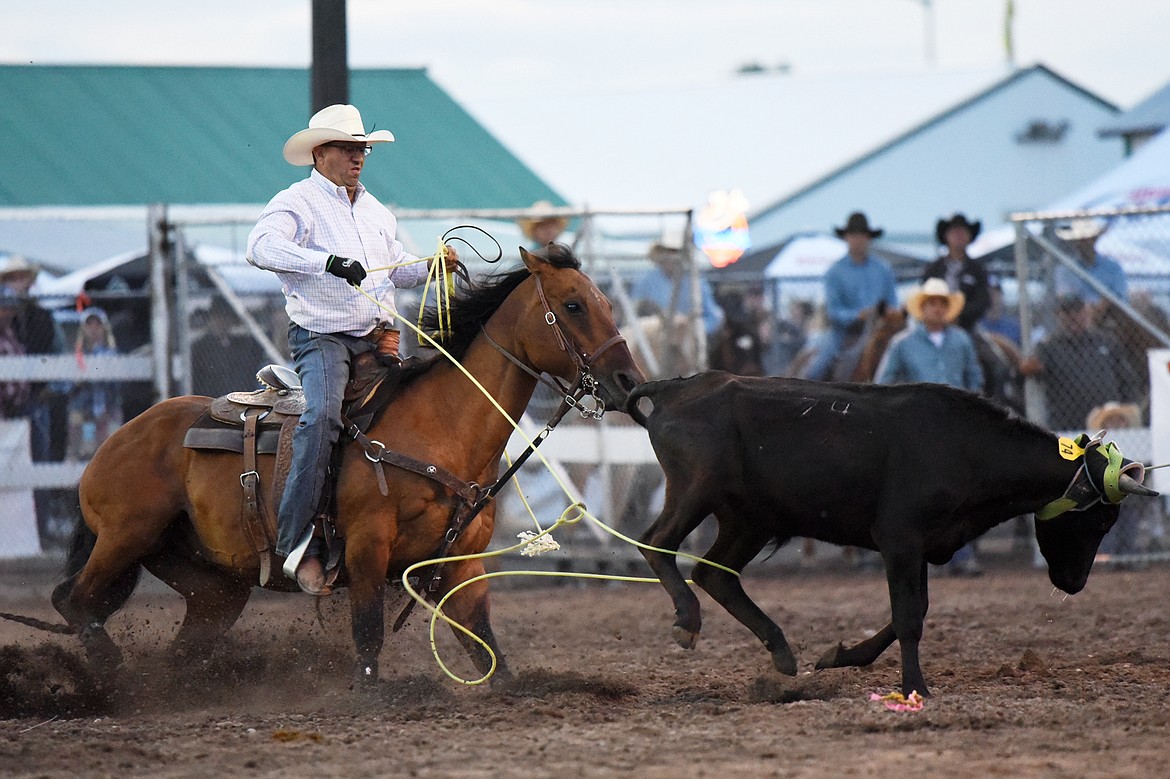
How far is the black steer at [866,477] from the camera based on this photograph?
596 centimetres

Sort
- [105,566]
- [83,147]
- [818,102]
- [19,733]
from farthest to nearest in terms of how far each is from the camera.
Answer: [818,102]
[83,147]
[105,566]
[19,733]

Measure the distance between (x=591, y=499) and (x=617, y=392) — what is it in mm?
5379

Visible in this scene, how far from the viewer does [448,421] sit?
6359mm

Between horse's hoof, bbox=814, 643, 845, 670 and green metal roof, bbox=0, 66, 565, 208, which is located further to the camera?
green metal roof, bbox=0, 66, 565, 208

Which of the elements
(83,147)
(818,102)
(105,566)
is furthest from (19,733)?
(818,102)

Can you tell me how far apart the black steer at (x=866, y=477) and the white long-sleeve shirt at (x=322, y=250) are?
129 cm

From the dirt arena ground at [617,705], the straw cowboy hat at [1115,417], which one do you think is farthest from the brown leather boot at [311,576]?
the straw cowboy hat at [1115,417]

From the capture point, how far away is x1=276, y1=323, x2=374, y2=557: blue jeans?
20.1 ft

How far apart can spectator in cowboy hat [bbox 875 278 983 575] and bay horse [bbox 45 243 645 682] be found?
18.3 ft

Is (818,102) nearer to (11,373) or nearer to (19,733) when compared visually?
(11,373)

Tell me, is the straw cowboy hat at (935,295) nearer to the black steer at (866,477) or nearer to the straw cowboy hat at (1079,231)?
the straw cowboy hat at (1079,231)

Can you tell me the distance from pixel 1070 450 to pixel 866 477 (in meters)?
0.80

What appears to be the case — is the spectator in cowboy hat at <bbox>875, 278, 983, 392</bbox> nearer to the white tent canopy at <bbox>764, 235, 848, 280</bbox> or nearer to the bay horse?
the bay horse

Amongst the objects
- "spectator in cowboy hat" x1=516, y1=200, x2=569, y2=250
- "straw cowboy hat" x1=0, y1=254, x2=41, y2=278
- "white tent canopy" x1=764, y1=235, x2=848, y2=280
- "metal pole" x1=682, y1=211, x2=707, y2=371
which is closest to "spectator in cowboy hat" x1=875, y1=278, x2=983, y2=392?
"metal pole" x1=682, y1=211, x2=707, y2=371
